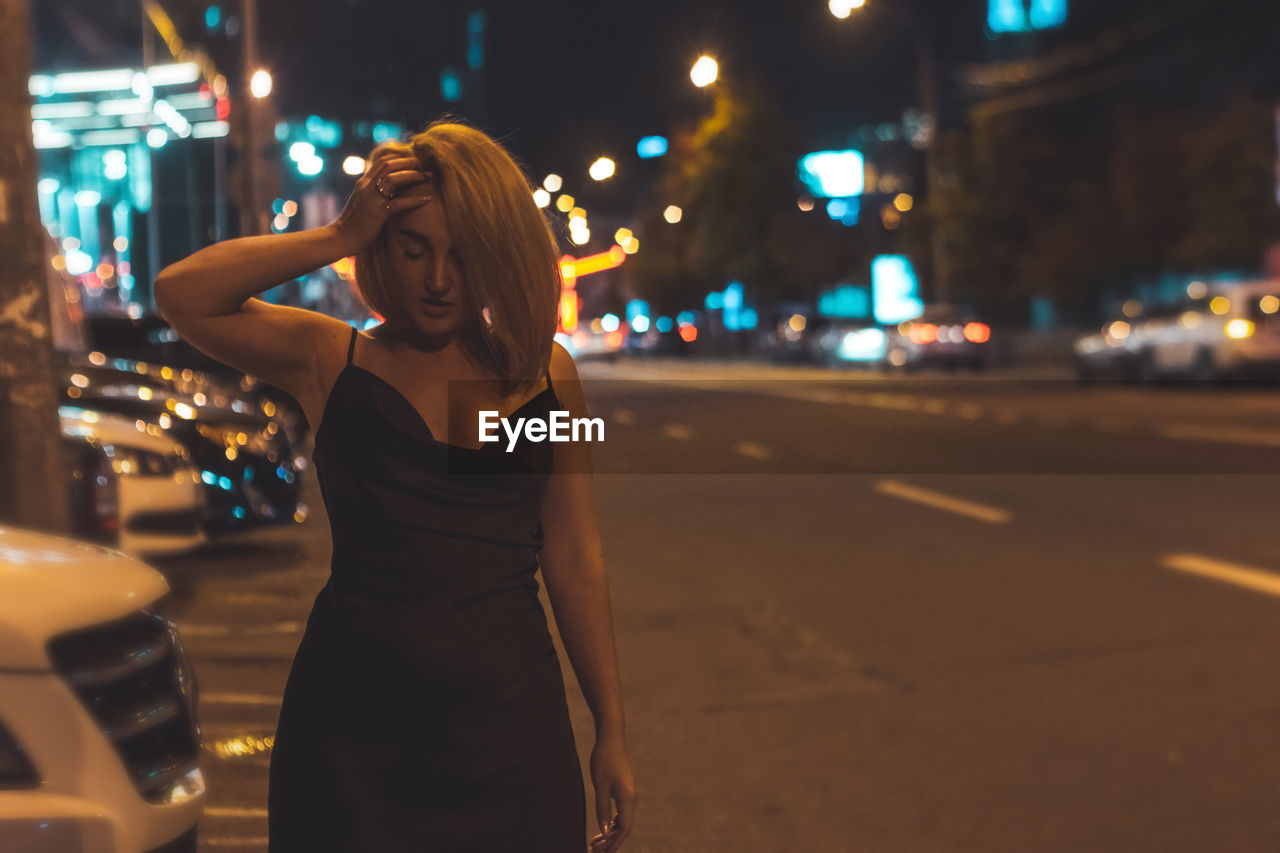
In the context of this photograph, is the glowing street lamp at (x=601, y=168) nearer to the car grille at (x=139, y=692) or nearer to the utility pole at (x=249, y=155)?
the utility pole at (x=249, y=155)

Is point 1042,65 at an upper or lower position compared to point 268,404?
upper

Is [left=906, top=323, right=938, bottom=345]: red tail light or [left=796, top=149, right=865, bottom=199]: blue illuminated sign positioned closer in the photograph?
A: [left=906, top=323, right=938, bottom=345]: red tail light

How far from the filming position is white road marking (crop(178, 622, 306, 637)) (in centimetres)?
737

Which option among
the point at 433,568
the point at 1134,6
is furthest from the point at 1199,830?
the point at 1134,6

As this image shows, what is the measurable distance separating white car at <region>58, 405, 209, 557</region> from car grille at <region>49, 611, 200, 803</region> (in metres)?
4.92

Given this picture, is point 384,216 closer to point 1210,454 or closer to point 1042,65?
point 1210,454

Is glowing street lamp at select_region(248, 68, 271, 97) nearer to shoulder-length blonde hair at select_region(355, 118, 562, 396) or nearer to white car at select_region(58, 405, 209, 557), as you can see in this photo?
white car at select_region(58, 405, 209, 557)

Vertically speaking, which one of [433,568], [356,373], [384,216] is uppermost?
[384,216]

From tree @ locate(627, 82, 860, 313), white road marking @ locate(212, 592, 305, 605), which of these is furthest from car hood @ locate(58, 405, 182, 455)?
tree @ locate(627, 82, 860, 313)

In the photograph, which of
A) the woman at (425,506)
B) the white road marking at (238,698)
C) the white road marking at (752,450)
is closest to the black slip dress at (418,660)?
the woman at (425,506)

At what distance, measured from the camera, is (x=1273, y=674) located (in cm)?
613

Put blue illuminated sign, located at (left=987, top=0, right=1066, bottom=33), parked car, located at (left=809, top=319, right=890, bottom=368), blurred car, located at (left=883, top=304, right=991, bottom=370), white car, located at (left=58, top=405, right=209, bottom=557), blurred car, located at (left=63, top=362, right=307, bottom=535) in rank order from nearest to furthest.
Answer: white car, located at (left=58, top=405, right=209, bottom=557)
blurred car, located at (left=63, top=362, right=307, bottom=535)
blurred car, located at (left=883, top=304, right=991, bottom=370)
parked car, located at (left=809, top=319, right=890, bottom=368)
blue illuminated sign, located at (left=987, top=0, right=1066, bottom=33)

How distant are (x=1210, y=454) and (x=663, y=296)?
57.2 metres

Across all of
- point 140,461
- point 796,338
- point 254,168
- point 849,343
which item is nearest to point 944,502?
point 140,461
